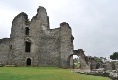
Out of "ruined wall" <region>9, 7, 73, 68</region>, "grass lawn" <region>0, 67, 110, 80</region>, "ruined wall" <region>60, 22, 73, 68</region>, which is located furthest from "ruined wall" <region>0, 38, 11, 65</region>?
"grass lawn" <region>0, 67, 110, 80</region>

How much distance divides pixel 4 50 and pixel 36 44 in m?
6.41

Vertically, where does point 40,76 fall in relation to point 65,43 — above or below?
below

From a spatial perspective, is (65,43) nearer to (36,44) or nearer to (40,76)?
(36,44)

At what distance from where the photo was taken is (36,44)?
147 ft

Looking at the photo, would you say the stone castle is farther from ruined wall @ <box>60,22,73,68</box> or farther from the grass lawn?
the grass lawn

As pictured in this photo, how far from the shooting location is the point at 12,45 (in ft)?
149

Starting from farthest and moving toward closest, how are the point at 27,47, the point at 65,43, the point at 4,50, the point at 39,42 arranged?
the point at 27,47, the point at 4,50, the point at 39,42, the point at 65,43

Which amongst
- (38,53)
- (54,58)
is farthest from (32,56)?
(54,58)

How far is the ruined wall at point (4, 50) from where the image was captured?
149 ft

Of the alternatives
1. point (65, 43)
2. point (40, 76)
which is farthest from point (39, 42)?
point (40, 76)

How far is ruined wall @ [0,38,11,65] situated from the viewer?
149ft

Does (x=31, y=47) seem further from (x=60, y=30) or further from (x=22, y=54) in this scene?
(x=60, y=30)

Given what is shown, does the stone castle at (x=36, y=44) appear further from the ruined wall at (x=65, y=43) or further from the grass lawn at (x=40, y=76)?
the grass lawn at (x=40, y=76)

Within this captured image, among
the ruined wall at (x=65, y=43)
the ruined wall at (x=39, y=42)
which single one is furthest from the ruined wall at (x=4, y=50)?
the ruined wall at (x=65, y=43)
